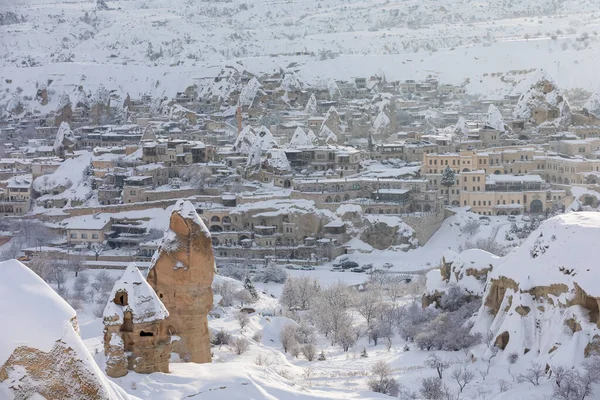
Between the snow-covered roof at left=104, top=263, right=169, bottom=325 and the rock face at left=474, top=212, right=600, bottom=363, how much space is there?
12.7m

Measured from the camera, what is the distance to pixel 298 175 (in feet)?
225

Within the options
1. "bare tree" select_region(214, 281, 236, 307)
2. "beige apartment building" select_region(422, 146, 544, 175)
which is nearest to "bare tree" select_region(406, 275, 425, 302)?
"bare tree" select_region(214, 281, 236, 307)

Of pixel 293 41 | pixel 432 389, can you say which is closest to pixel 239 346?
pixel 432 389

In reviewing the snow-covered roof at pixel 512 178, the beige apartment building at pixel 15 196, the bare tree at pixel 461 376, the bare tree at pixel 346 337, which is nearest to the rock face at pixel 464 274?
the bare tree at pixel 346 337

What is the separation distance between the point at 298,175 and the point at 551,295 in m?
35.4

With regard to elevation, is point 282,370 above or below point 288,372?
above

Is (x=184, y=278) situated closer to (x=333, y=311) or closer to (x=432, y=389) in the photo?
(x=432, y=389)

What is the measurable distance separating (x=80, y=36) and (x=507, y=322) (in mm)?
133582

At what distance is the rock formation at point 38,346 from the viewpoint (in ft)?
41.1

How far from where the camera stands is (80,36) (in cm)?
16150

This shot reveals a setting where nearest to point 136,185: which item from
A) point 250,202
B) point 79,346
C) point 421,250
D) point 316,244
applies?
point 250,202

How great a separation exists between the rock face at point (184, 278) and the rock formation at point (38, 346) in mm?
12988

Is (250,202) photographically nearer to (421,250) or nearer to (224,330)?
(421,250)

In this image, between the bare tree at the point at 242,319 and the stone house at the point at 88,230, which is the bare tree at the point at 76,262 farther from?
the bare tree at the point at 242,319
